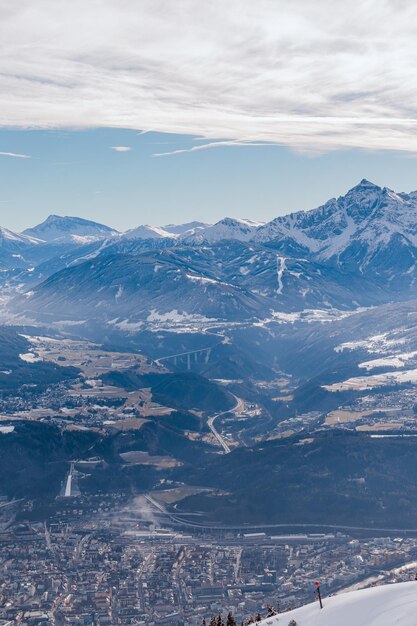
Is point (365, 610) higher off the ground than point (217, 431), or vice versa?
point (365, 610)

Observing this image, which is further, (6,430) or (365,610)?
(6,430)

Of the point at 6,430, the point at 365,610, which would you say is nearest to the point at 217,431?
the point at 6,430

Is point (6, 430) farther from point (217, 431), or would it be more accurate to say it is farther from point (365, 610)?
point (365, 610)

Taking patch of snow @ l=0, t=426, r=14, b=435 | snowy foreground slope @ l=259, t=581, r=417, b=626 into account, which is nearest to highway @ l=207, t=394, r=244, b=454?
patch of snow @ l=0, t=426, r=14, b=435

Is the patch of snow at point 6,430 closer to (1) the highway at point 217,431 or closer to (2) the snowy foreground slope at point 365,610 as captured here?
(1) the highway at point 217,431

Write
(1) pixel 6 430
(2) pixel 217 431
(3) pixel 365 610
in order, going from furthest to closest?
(2) pixel 217 431, (1) pixel 6 430, (3) pixel 365 610

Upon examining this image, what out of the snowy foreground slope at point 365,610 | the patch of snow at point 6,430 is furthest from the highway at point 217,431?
the snowy foreground slope at point 365,610

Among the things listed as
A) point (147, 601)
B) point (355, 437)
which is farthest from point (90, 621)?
point (355, 437)

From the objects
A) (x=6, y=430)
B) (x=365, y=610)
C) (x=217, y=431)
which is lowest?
(x=217, y=431)

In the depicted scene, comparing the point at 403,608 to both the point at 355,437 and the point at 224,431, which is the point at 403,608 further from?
the point at 224,431
